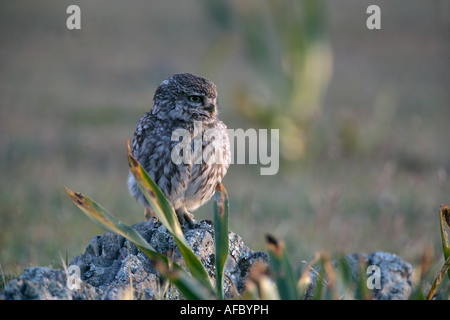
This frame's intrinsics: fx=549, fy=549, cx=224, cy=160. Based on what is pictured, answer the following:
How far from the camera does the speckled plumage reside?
135 inches

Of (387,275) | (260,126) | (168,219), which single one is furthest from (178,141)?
(260,126)

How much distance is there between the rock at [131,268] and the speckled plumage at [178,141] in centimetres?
31

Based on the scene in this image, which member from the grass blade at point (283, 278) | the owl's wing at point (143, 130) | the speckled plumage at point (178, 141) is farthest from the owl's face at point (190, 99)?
the grass blade at point (283, 278)

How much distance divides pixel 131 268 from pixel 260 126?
212 inches

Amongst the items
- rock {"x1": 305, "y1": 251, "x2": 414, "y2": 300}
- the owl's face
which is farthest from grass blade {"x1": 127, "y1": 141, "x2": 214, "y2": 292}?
the owl's face

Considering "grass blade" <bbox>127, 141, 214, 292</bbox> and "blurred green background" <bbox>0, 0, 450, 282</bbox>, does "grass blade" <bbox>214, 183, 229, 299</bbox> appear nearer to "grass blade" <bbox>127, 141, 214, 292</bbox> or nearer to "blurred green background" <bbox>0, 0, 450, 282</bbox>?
"grass blade" <bbox>127, 141, 214, 292</bbox>

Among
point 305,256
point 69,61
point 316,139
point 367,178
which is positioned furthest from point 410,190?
point 69,61

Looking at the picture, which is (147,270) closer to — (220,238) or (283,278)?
(220,238)

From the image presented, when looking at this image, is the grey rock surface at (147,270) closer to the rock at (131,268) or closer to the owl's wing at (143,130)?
the rock at (131,268)

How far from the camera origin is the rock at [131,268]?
252 centimetres

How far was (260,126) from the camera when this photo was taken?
805 centimetres

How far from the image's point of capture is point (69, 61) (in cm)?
1390

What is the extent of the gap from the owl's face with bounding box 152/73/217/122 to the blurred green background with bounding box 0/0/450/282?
128 cm

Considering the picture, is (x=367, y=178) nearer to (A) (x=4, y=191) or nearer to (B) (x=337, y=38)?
(A) (x=4, y=191)
